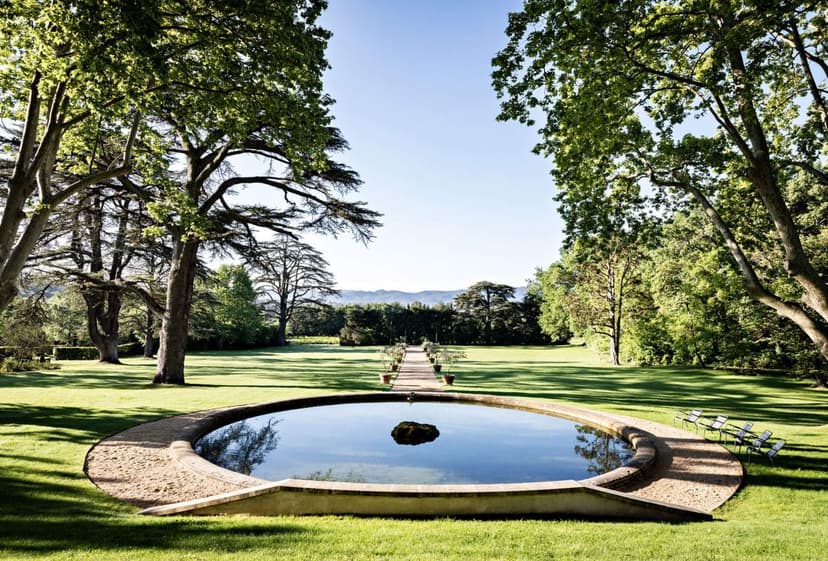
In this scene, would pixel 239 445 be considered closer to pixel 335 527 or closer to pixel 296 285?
pixel 335 527

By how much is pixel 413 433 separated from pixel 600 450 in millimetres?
3839

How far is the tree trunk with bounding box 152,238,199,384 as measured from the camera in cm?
1612

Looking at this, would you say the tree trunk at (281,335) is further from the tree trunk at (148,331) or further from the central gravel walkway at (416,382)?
the central gravel walkway at (416,382)

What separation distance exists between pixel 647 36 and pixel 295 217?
45.7 feet

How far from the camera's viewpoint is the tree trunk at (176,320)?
16.1m

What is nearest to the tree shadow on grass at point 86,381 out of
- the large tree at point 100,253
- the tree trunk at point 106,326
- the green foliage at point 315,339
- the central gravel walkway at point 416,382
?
the large tree at point 100,253

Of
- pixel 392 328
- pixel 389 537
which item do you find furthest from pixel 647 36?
pixel 392 328

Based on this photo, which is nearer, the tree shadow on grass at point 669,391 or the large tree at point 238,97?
the large tree at point 238,97

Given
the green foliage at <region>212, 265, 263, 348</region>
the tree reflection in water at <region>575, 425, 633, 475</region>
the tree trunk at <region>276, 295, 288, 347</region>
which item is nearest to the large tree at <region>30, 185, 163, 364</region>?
the tree reflection in water at <region>575, 425, 633, 475</region>

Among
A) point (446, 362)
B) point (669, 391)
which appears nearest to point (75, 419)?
point (669, 391)

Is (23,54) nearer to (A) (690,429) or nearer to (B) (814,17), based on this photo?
(B) (814,17)

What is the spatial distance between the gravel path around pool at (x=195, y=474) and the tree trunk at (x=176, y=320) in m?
7.46

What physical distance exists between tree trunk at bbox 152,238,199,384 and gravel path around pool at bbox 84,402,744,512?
7.46 meters

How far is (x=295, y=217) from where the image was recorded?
18.3m
